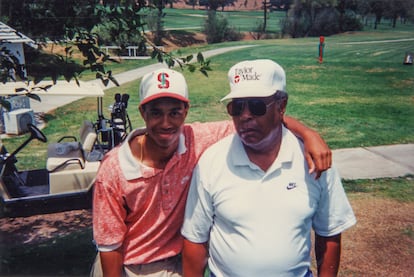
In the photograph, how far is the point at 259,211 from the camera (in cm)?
201

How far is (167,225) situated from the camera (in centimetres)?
222

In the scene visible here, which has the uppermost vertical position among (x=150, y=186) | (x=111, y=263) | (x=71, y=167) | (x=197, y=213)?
(x=150, y=186)

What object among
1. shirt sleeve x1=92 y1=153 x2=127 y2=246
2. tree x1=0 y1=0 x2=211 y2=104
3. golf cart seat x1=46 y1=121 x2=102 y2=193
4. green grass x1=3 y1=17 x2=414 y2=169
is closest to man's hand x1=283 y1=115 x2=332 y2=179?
shirt sleeve x1=92 y1=153 x2=127 y2=246

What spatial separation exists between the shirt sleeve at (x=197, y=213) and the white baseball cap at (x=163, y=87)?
398 millimetres

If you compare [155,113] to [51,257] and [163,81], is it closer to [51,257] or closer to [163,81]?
[163,81]

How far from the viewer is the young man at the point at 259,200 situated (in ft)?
6.64

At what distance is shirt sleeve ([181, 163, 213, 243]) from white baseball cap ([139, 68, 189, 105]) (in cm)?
40

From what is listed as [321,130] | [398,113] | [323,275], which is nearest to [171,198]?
[323,275]

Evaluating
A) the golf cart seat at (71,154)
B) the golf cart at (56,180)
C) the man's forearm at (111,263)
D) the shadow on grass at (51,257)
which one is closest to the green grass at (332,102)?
the golf cart at (56,180)

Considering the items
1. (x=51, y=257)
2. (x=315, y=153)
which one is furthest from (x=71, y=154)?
(x=315, y=153)

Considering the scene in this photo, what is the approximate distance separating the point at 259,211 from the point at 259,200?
0.05 metres

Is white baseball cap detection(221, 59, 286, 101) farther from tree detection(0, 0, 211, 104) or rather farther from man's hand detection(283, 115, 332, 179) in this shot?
tree detection(0, 0, 211, 104)

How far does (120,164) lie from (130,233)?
38cm

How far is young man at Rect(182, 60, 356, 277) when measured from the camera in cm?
202
